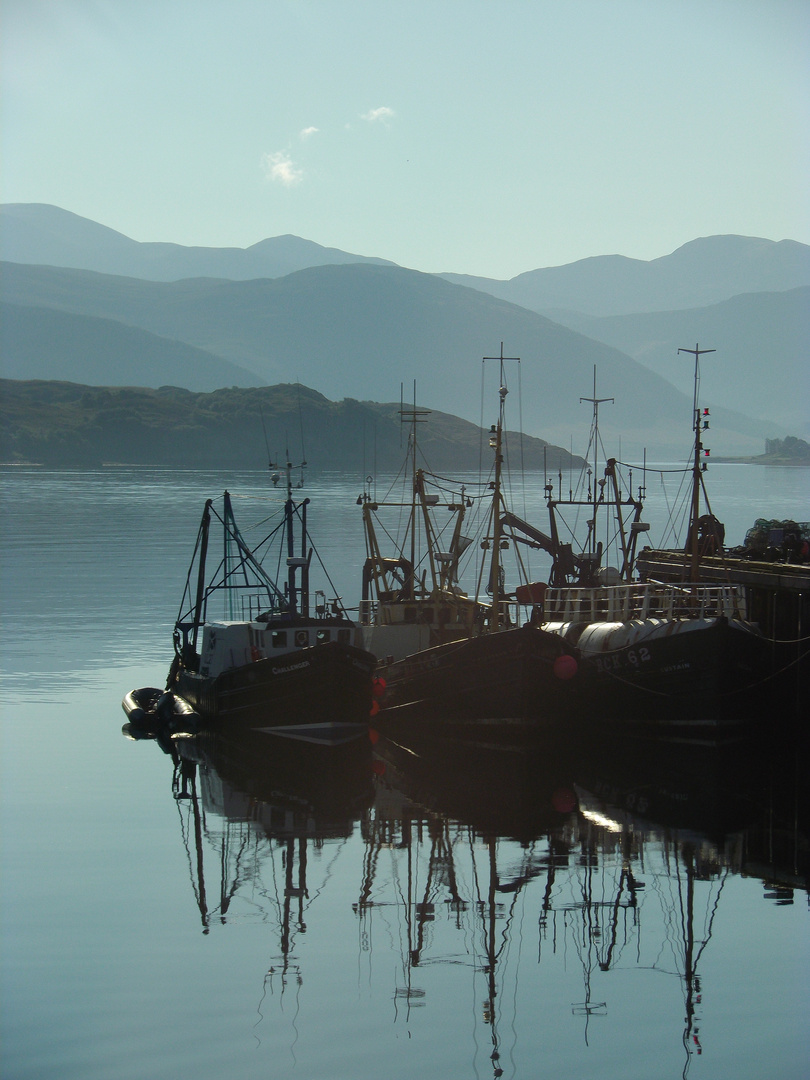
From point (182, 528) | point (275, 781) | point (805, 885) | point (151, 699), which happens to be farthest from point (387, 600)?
point (182, 528)

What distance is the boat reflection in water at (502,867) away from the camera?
1766 centimetres

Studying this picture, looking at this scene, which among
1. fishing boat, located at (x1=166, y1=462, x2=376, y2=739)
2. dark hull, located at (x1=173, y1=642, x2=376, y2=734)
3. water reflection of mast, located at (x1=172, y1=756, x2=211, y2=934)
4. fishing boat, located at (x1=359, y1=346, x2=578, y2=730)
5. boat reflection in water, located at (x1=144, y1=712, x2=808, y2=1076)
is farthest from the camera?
fishing boat, located at (x1=166, y1=462, x2=376, y2=739)

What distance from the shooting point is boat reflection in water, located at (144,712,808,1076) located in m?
17.7

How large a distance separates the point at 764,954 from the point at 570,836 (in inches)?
A: 264

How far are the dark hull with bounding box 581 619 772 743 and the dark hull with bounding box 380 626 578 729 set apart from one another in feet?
5.75

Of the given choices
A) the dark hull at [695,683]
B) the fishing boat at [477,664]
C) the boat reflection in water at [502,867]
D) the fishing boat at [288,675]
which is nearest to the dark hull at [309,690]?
the fishing boat at [288,675]

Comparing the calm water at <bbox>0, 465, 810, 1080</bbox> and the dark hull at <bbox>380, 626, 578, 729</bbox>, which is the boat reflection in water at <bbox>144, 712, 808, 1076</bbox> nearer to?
the calm water at <bbox>0, 465, 810, 1080</bbox>

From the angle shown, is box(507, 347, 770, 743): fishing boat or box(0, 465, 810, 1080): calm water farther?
box(507, 347, 770, 743): fishing boat

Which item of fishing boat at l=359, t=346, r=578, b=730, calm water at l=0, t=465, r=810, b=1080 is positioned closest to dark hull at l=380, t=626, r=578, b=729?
fishing boat at l=359, t=346, r=578, b=730

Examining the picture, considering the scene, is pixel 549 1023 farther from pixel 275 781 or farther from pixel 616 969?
pixel 275 781

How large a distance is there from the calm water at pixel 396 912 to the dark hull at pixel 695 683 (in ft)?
5.35

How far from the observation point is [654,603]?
134 feet

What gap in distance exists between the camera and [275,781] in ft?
102

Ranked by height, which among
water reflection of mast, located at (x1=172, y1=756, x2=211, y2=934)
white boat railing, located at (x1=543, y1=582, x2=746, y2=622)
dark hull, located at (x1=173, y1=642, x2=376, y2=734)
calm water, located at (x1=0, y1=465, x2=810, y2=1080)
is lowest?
water reflection of mast, located at (x1=172, y1=756, x2=211, y2=934)
